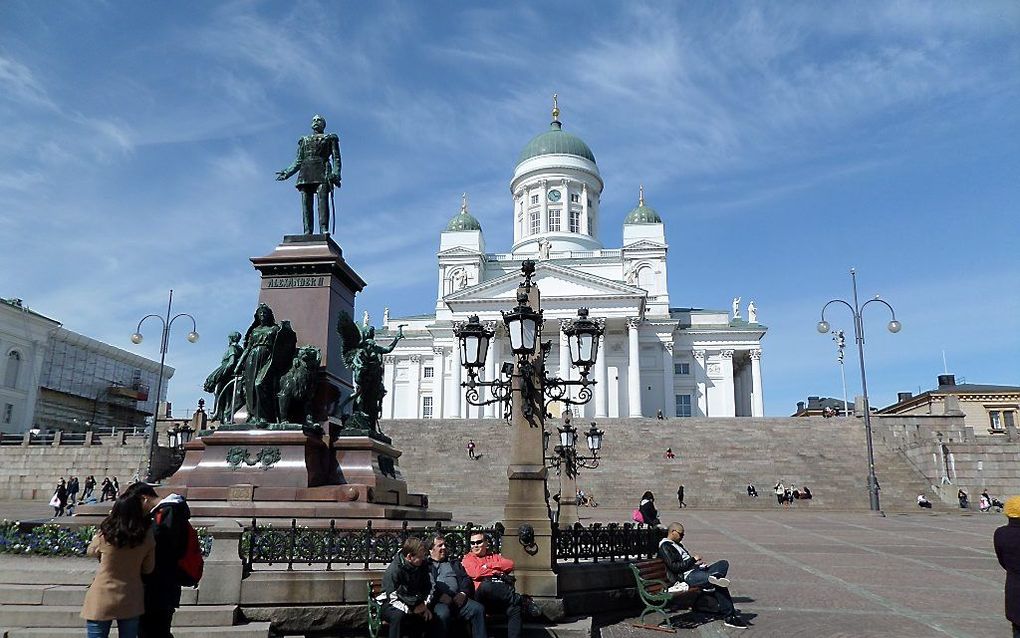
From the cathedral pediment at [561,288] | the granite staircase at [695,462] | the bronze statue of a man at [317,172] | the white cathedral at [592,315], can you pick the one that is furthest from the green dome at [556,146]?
the bronze statue of a man at [317,172]

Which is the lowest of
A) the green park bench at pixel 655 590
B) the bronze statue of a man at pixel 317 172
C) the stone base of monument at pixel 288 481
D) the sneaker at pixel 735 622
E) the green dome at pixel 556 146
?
the sneaker at pixel 735 622

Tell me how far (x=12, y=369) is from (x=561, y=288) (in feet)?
145

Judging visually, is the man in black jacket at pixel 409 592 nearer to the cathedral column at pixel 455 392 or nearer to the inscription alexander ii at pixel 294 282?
the inscription alexander ii at pixel 294 282

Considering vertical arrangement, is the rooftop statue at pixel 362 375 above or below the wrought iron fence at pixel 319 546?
above

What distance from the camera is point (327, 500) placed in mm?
9766

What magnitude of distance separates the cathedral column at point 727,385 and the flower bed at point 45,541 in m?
67.7

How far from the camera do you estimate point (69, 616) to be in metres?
6.89

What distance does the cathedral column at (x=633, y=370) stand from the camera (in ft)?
219

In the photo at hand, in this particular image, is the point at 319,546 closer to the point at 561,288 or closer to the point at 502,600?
the point at 502,600

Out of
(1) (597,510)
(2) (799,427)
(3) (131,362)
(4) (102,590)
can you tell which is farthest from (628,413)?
(4) (102,590)

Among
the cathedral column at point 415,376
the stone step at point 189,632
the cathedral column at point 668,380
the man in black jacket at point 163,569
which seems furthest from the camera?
the cathedral column at point 415,376

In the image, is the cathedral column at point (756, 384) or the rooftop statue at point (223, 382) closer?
the rooftop statue at point (223, 382)

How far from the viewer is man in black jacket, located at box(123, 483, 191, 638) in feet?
17.5

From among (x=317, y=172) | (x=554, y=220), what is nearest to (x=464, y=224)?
(x=554, y=220)
